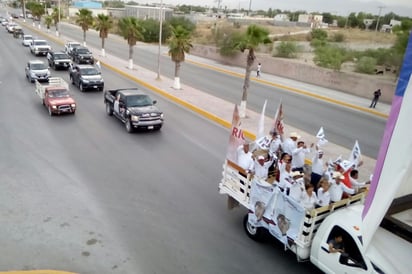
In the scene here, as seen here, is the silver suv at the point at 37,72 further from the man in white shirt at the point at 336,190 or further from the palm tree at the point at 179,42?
the man in white shirt at the point at 336,190

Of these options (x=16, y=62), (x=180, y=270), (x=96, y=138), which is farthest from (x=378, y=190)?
(x=16, y=62)

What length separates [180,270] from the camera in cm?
789

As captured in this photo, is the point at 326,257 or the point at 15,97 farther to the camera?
the point at 15,97

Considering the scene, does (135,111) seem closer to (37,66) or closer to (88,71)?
(88,71)

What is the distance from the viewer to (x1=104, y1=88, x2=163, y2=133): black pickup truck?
667 inches

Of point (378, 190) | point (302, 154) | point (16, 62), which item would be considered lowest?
point (16, 62)

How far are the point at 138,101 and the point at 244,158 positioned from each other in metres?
9.95

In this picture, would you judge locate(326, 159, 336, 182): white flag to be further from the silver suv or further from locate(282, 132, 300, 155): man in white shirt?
the silver suv

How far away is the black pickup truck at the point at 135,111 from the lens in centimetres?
1695

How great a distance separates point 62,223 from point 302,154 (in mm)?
6776

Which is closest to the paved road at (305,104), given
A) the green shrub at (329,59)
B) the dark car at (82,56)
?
the green shrub at (329,59)

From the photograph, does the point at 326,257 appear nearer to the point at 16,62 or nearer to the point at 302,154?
the point at 302,154

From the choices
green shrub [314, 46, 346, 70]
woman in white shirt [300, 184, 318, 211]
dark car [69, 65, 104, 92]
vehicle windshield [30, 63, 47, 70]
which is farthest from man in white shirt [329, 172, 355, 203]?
green shrub [314, 46, 346, 70]

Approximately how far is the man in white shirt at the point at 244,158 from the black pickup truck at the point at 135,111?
8383 mm
